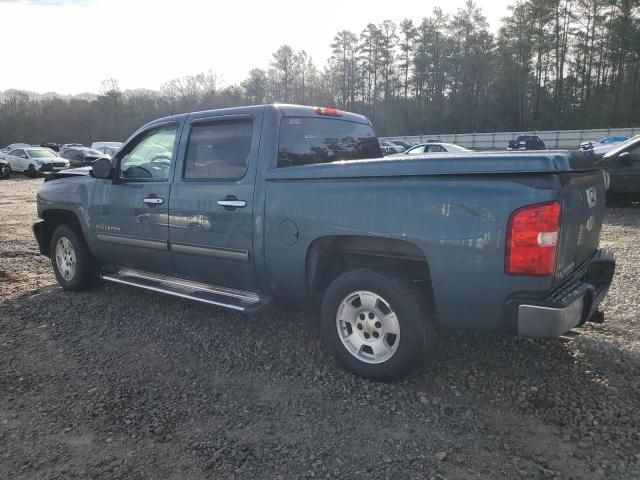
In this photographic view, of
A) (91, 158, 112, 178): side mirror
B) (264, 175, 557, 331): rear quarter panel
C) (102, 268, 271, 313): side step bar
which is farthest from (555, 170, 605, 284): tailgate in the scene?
(91, 158, 112, 178): side mirror

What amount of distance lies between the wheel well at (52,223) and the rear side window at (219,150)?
2103 mm

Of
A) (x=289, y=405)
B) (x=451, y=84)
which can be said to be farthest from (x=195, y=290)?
(x=451, y=84)

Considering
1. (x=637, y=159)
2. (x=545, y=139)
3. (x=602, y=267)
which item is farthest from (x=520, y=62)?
(x=602, y=267)

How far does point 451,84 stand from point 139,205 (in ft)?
195

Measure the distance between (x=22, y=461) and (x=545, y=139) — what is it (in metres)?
44.4

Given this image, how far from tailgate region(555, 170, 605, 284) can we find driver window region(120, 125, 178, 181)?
3354 mm

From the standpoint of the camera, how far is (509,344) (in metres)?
3.96

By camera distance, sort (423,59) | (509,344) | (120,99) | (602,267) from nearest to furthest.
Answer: (602,267) < (509,344) < (423,59) < (120,99)

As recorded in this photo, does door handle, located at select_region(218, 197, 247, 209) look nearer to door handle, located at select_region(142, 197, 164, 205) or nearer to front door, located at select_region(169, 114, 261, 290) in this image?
front door, located at select_region(169, 114, 261, 290)

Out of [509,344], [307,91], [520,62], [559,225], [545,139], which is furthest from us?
[307,91]

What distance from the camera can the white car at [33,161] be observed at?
27.3 meters

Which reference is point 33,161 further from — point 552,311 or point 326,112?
point 552,311

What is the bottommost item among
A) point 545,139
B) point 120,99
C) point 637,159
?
point 637,159

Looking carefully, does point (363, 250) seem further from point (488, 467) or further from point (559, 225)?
point (488, 467)
